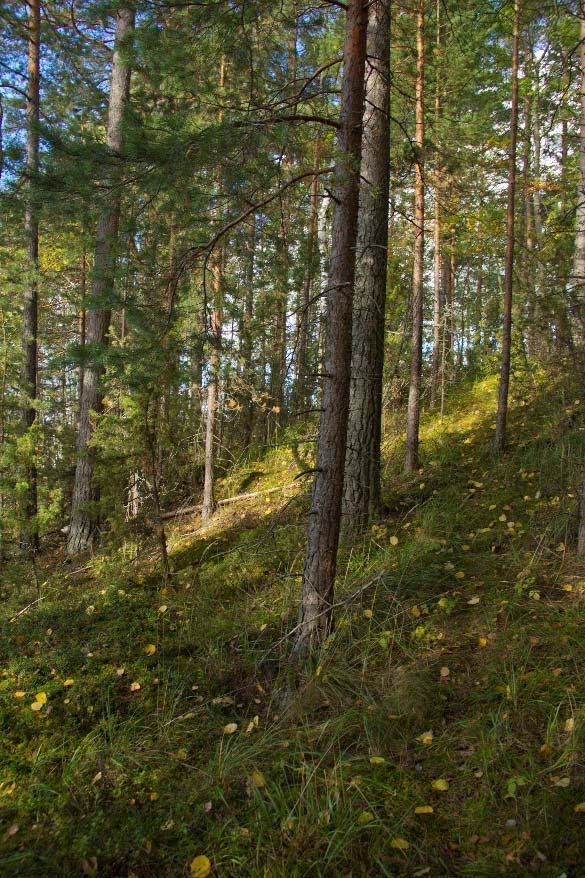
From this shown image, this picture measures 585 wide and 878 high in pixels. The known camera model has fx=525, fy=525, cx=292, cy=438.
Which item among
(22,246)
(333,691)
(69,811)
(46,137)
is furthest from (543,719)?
(22,246)

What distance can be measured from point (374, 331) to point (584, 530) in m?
2.72

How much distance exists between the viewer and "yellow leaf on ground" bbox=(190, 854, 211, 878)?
2398 millimetres

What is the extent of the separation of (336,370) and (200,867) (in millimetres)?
2883

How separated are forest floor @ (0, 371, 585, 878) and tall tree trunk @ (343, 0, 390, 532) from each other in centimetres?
55

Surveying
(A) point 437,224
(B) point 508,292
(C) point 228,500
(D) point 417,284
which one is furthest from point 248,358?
(A) point 437,224

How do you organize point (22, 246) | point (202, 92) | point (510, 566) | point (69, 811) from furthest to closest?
point (22, 246)
point (202, 92)
point (510, 566)
point (69, 811)

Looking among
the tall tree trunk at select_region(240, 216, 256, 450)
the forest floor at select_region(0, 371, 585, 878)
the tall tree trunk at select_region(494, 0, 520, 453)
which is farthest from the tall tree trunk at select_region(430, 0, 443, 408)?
Answer: the forest floor at select_region(0, 371, 585, 878)

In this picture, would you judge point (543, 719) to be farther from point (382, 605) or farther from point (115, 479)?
point (115, 479)

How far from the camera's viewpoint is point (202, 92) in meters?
5.41

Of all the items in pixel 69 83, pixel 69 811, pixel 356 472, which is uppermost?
pixel 69 83

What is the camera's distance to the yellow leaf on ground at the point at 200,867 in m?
2.40

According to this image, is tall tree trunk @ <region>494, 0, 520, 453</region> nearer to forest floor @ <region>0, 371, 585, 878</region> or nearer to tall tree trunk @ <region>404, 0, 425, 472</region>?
tall tree trunk @ <region>404, 0, 425, 472</region>

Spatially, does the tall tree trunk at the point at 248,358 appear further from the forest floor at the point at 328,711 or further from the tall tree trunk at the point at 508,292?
the tall tree trunk at the point at 508,292

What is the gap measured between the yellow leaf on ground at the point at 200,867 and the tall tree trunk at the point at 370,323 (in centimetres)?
334
